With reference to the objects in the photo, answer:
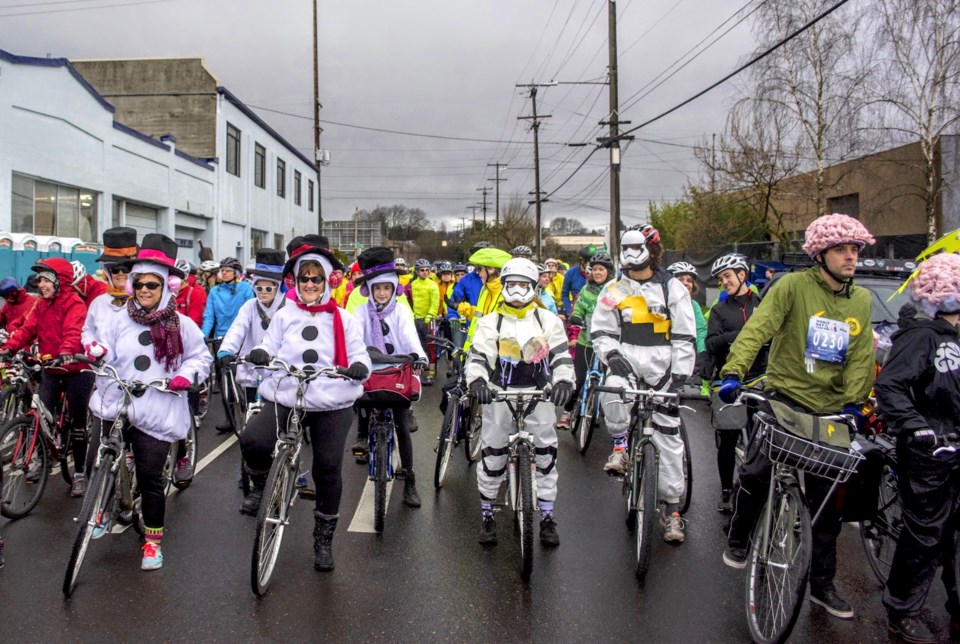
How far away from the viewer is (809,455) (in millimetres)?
3664

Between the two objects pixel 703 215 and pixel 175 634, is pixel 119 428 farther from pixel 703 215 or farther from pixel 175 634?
pixel 703 215

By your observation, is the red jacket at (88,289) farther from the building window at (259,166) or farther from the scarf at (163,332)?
the building window at (259,166)

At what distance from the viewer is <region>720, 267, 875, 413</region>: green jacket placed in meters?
4.09

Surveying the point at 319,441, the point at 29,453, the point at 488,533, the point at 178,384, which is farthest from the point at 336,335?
the point at 29,453

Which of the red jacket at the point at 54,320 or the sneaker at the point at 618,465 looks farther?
the sneaker at the point at 618,465

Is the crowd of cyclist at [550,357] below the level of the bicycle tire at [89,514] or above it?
above

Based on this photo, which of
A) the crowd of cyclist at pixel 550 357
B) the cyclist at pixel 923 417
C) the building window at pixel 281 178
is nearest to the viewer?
the cyclist at pixel 923 417

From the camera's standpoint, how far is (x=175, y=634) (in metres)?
3.87

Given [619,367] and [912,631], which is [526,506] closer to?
[619,367]

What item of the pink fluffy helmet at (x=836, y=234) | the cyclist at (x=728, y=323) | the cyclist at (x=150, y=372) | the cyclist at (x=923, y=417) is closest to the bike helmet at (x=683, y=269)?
the cyclist at (x=728, y=323)

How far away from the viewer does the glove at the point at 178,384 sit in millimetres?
4562

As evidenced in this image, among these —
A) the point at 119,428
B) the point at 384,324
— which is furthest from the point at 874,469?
the point at 119,428

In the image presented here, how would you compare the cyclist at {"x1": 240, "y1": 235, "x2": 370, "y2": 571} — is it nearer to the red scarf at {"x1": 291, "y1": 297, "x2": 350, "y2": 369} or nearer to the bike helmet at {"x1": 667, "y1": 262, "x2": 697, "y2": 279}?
the red scarf at {"x1": 291, "y1": 297, "x2": 350, "y2": 369}

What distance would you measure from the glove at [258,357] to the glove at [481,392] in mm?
1306
